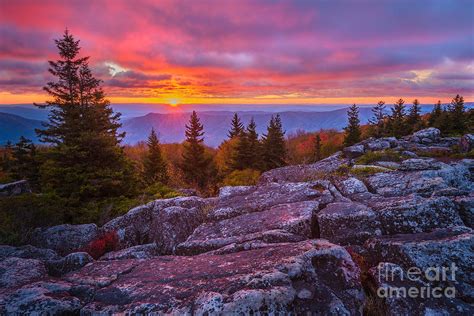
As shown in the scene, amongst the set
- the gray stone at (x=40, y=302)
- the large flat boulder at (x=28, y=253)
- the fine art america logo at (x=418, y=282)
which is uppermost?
the fine art america logo at (x=418, y=282)

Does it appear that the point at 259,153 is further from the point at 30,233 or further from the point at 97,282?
the point at 97,282

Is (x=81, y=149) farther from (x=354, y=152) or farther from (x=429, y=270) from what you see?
(x=354, y=152)

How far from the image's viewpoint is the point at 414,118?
4472cm

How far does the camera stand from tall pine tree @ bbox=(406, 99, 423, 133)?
4112 cm

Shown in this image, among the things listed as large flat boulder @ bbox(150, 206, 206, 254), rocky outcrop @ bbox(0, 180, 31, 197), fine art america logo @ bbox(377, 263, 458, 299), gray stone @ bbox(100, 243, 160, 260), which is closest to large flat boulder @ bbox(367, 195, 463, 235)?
fine art america logo @ bbox(377, 263, 458, 299)

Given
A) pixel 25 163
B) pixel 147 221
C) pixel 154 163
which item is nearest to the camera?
pixel 147 221

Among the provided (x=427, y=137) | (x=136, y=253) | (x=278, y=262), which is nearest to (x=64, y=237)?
(x=136, y=253)

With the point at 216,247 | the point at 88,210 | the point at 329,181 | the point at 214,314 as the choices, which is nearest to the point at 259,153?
the point at 88,210

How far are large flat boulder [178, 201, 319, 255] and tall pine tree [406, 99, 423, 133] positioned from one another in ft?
144

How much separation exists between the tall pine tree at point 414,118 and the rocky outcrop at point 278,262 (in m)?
41.0

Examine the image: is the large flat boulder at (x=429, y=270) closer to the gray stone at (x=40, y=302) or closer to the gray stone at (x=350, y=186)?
the gray stone at (x=350, y=186)

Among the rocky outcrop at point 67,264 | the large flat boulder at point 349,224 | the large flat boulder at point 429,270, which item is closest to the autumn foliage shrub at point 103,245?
the rocky outcrop at point 67,264

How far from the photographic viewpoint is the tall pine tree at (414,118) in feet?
135

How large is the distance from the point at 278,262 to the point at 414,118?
51.6 metres
